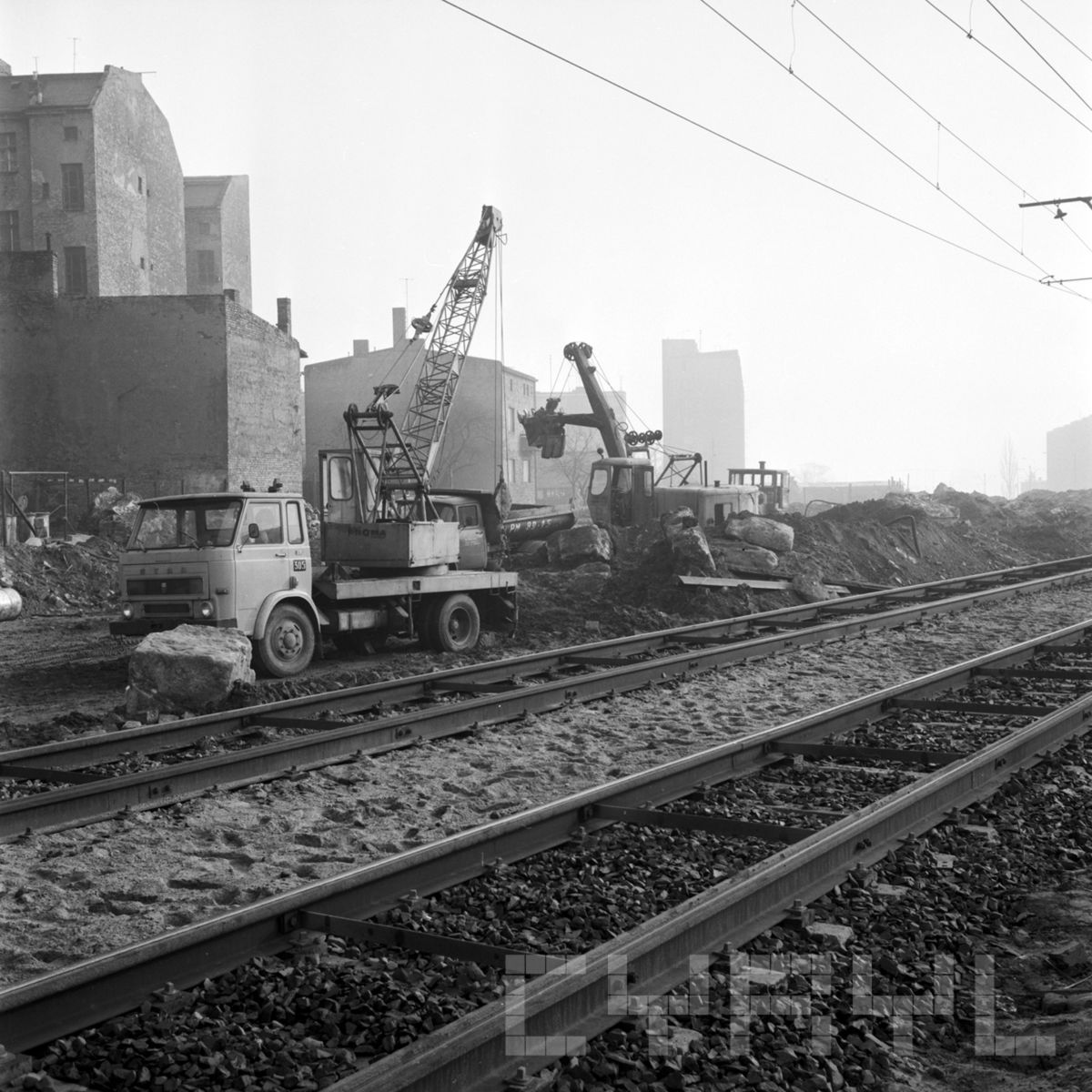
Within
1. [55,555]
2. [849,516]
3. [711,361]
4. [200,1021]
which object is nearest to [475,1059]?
[200,1021]

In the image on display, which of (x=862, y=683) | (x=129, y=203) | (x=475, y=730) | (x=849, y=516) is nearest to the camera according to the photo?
(x=475, y=730)

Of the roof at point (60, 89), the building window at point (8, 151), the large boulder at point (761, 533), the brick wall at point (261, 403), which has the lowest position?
the large boulder at point (761, 533)

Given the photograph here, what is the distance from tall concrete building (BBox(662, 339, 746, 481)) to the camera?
147 m

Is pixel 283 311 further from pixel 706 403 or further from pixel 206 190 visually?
pixel 706 403

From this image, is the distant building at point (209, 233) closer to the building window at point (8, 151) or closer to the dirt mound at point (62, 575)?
the building window at point (8, 151)

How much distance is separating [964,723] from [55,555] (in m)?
22.7

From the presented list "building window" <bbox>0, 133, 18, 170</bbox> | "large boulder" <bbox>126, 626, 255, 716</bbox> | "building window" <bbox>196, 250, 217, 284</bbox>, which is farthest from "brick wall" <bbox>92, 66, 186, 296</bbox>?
"large boulder" <bbox>126, 626, 255, 716</bbox>

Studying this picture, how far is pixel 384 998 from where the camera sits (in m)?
4.28

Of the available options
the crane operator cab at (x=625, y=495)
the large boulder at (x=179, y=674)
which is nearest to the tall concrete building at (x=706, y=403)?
the crane operator cab at (x=625, y=495)

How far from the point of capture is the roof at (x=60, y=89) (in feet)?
172

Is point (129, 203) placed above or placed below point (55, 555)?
above

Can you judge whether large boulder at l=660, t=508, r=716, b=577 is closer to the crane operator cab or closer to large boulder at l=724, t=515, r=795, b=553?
large boulder at l=724, t=515, r=795, b=553

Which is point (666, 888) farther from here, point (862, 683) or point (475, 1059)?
point (862, 683)

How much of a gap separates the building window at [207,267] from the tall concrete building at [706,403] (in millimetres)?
85643
